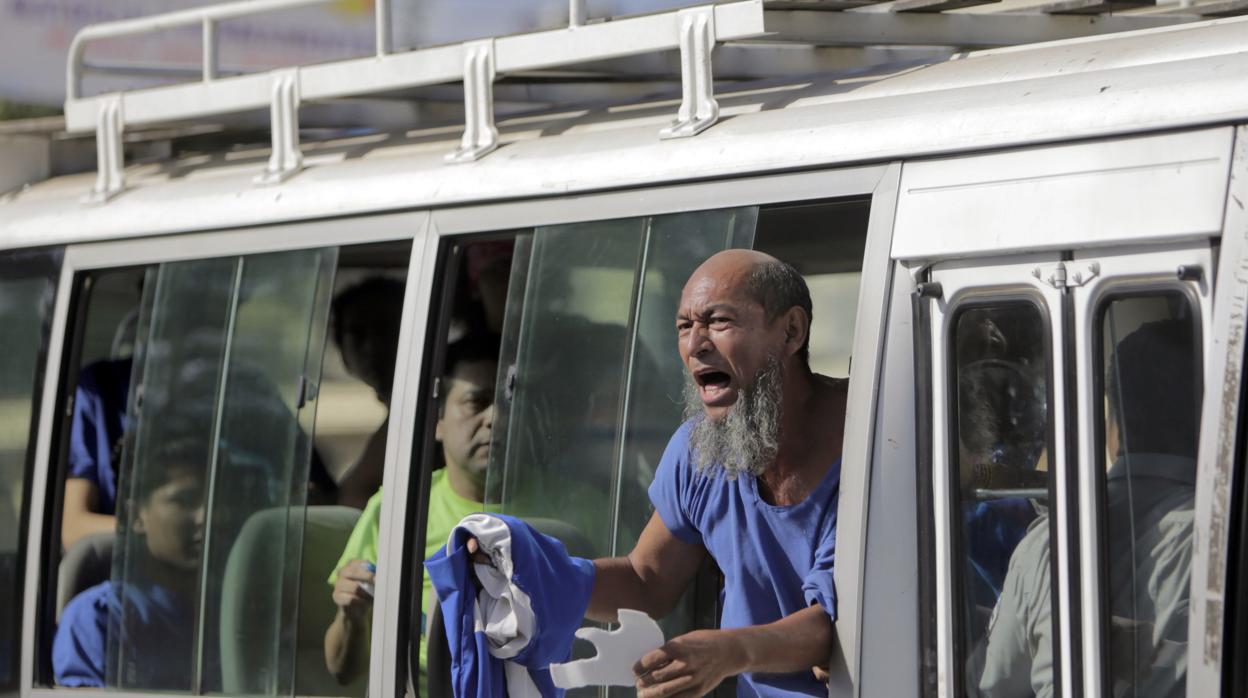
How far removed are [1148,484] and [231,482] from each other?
9.23 ft

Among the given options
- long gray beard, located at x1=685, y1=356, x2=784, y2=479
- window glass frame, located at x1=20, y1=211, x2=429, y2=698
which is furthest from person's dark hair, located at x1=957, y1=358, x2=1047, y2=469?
window glass frame, located at x1=20, y1=211, x2=429, y2=698

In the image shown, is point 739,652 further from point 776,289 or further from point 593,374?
point 593,374

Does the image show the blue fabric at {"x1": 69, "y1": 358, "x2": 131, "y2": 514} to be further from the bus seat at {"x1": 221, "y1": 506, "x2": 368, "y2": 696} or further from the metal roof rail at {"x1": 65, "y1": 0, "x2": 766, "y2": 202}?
the bus seat at {"x1": 221, "y1": 506, "x2": 368, "y2": 696}

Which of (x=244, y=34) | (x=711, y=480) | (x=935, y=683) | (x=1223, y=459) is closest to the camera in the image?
(x=1223, y=459)

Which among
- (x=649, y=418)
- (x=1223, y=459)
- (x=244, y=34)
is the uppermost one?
(x=244, y=34)

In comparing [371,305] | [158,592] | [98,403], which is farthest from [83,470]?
[371,305]

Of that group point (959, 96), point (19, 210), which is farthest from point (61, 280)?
point (959, 96)

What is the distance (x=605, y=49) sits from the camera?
15.0ft

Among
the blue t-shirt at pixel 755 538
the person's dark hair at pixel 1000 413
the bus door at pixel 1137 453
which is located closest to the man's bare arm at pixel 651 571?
the blue t-shirt at pixel 755 538

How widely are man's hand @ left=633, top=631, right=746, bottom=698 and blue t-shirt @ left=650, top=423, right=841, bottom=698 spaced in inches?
10.5

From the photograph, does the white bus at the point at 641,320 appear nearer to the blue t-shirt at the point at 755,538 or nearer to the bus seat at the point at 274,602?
the bus seat at the point at 274,602

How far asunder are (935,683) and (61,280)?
A: 3313mm

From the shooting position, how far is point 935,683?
380 cm

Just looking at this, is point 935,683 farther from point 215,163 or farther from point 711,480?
point 215,163
